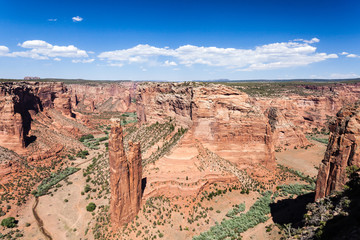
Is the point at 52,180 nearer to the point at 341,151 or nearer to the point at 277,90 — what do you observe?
the point at 341,151

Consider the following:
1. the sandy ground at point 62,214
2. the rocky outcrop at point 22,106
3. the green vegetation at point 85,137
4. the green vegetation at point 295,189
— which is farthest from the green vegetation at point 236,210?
the green vegetation at point 85,137

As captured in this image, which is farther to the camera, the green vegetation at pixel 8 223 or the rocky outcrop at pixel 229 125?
the rocky outcrop at pixel 229 125

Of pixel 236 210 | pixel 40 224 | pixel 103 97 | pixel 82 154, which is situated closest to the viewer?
pixel 236 210

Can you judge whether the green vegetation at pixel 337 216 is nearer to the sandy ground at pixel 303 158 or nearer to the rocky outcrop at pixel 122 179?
the rocky outcrop at pixel 122 179

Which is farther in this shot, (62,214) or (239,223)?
(62,214)

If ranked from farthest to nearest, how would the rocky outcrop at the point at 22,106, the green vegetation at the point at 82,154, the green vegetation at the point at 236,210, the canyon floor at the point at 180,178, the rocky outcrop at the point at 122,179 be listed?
the green vegetation at the point at 82,154 → the rocky outcrop at the point at 22,106 → the green vegetation at the point at 236,210 → the canyon floor at the point at 180,178 → the rocky outcrop at the point at 122,179

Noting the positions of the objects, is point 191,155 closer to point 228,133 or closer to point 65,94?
point 228,133

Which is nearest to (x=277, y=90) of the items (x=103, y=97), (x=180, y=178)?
(x=180, y=178)

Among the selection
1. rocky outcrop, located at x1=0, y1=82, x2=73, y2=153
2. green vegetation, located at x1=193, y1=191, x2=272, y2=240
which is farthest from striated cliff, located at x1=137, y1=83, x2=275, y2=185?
rocky outcrop, located at x1=0, y1=82, x2=73, y2=153
